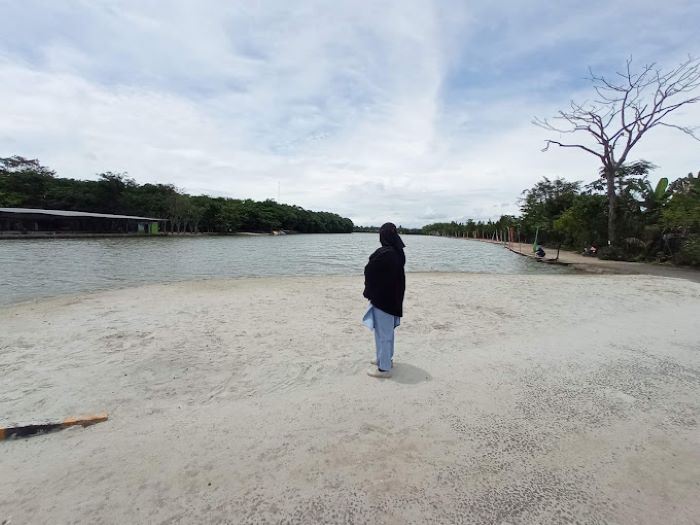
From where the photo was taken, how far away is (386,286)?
12.2 ft

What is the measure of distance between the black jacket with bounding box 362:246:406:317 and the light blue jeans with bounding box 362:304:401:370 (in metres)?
0.10

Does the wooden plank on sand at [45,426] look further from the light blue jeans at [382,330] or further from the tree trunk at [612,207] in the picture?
the tree trunk at [612,207]

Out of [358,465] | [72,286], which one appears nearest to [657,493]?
[358,465]

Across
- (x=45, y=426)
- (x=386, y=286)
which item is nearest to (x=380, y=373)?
(x=386, y=286)

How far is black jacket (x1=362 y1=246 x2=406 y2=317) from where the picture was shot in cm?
371

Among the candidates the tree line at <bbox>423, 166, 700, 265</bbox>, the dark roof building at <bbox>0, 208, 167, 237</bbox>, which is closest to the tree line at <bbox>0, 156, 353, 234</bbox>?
the dark roof building at <bbox>0, 208, 167, 237</bbox>

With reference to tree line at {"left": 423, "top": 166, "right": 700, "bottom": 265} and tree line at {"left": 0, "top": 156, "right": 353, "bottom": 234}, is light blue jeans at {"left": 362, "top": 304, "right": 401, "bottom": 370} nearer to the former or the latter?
tree line at {"left": 423, "top": 166, "right": 700, "bottom": 265}

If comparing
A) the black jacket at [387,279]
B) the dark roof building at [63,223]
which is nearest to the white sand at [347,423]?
the black jacket at [387,279]

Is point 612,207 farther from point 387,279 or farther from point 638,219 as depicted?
point 387,279

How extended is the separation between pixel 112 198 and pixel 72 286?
54016 millimetres

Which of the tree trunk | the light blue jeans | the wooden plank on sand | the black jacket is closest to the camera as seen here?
the wooden plank on sand

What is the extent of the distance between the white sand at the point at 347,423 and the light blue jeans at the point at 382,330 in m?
0.23

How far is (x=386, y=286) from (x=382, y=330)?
1.64 ft

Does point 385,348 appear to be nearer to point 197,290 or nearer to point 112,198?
point 197,290
